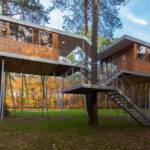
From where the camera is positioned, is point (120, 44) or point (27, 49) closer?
point (27, 49)

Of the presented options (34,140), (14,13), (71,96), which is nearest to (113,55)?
(14,13)

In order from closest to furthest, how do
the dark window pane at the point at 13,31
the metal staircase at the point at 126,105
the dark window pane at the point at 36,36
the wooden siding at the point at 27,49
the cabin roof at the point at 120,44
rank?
the metal staircase at the point at 126,105, the wooden siding at the point at 27,49, the dark window pane at the point at 13,31, the dark window pane at the point at 36,36, the cabin roof at the point at 120,44

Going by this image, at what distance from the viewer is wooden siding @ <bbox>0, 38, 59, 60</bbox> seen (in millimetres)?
11383

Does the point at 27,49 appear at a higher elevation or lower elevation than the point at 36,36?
lower

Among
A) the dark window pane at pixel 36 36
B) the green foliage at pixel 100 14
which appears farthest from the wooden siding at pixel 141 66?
the dark window pane at pixel 36 36

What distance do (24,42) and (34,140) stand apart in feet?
→ 25.5

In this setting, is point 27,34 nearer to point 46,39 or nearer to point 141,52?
point 46,39

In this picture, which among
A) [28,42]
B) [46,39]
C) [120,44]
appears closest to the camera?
[28,42]

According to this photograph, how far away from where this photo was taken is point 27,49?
12.1m

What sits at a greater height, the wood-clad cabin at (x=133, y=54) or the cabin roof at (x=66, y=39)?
the cabin roof at (x=66, y=39)

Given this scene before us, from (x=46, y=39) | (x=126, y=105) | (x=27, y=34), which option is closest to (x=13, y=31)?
(x=27, y=34)

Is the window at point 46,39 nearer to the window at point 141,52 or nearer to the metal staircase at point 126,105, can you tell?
the metal staircase at point 126,105

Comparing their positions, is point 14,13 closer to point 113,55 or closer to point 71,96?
point 113,55

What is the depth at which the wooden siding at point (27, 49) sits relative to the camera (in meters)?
11.4
